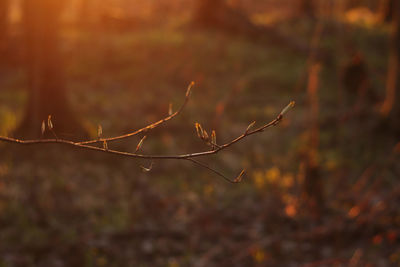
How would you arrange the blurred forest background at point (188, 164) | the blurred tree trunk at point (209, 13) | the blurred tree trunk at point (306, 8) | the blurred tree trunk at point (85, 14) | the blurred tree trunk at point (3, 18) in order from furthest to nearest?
the blurred tree trunk at point (306, 8) → the blurred tree trunk at point (85, 14) → the blurred tree trunk at point (209, 13) → the blurred tree trunk at point (3, 18) → the blurred forest background at point (188, 164)

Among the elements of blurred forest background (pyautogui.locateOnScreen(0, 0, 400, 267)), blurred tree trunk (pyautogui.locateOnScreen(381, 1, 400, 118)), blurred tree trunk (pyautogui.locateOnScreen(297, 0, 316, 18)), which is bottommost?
blurred forest background (pyautogui.locateOnScreen(0, 0, 400, 267))

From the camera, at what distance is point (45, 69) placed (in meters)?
7.45

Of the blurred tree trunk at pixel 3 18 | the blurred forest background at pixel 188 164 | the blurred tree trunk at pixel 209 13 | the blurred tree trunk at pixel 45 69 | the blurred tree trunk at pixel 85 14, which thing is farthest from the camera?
the blurred tree trunk at pixel 85 14

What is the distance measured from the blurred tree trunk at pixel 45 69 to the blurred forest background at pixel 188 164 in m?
0.02

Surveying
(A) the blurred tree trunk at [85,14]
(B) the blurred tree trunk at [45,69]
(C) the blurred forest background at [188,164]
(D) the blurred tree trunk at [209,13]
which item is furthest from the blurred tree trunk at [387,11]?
(B) the blurred tree trunk at [45,69]

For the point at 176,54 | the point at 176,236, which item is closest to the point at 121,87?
the point at 176,54


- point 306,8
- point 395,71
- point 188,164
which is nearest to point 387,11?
point 306,8

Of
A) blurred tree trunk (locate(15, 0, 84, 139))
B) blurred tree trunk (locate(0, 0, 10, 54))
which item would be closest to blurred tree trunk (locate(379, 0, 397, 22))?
blurred tree trunk (locate(0, 0, 10, 54))

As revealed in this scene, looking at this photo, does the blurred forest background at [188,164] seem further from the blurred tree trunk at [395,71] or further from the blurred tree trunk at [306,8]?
the blurred tree trunk at [306,8]

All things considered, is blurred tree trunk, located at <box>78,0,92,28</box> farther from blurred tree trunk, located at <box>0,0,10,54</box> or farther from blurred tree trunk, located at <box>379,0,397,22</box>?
blurred tree trunk, located at <box>379,0,397,22</box>

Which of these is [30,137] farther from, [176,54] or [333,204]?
[176,54]

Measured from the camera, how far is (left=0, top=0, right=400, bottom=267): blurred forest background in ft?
17.3

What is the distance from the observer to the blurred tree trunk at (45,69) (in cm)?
720

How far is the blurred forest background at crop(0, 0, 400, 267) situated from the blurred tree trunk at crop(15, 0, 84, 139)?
0.08 ft
